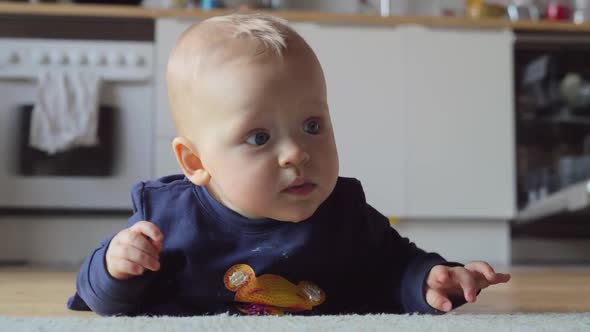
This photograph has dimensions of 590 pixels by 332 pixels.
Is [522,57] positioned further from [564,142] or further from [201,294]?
[201,294]

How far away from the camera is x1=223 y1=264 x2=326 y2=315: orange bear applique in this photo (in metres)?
0.86

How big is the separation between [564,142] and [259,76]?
6.86 ft

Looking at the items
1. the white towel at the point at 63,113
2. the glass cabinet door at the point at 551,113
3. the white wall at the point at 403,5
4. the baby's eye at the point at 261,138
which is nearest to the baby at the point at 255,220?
the baby's eye at the point at 261,138

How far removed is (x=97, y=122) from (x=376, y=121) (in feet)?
2.84

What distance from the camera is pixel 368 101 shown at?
2418mm

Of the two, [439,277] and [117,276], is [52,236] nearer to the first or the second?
[117,276]

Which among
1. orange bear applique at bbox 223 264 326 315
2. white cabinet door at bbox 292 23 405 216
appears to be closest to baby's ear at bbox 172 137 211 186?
orange bear applique at bbox 223 264 326 315

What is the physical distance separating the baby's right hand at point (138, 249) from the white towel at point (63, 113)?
60.3 inches

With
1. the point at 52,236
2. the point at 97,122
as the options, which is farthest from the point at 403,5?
the point at 52,236

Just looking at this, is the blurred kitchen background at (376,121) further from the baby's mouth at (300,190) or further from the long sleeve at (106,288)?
the baby's mouth at (300,190)

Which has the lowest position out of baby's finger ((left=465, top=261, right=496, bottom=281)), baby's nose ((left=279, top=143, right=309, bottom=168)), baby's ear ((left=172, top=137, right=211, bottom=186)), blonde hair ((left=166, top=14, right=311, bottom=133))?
baby's finger ((left=465, top=261, right=496, bottom=281))

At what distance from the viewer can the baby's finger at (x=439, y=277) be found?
83 cm

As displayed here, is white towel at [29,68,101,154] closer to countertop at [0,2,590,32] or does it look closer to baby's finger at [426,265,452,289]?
countertop at [0,2,590,32]

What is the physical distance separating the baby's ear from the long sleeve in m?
0.12
